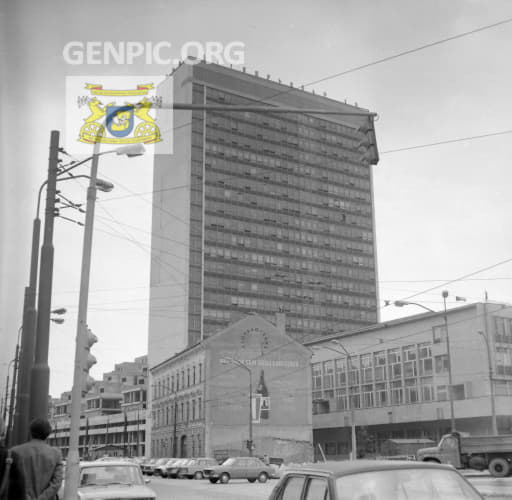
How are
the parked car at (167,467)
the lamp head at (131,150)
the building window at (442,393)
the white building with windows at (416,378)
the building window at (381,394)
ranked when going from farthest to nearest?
the building window at (381,394) < the building window at (442,393) < the white building with windows at (416,378) < the parked car at (167,467) < the lamp head at (131,150)

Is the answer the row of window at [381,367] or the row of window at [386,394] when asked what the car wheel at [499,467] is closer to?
the row of window at [381,367]

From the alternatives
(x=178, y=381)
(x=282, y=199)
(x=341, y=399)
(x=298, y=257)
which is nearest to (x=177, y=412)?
(x=178, y=381)

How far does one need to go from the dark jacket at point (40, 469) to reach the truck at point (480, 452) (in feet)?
77.0

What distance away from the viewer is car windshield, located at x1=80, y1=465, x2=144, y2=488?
13453 mm

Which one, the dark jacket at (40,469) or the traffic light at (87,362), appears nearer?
the dark jacket at (40,469)

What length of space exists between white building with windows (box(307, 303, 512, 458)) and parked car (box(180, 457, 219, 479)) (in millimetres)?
13310

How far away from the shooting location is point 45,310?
42.6 feet

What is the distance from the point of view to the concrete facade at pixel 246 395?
62.6 m

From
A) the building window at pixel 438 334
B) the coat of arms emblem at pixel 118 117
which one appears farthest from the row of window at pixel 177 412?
the coat of arms emblem at pixel 118 117

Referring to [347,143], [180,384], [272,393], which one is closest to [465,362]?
[272,393]

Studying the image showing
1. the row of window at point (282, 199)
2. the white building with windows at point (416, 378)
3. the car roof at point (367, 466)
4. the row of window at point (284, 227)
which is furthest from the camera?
the row of window at point (282, 199)

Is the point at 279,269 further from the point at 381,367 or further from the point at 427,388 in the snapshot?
the point at 427,388

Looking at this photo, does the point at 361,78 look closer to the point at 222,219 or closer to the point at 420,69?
the point at 420,69

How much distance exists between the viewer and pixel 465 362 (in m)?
63.2
